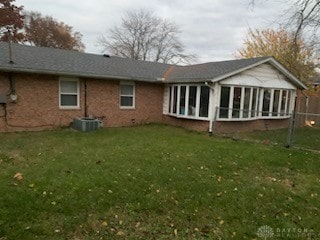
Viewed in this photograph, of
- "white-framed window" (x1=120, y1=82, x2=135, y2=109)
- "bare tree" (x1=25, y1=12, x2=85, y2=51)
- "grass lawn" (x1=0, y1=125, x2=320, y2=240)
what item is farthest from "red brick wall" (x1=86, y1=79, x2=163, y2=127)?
"bare tree" (x1=25, y1=12, x2=85, y2=51)

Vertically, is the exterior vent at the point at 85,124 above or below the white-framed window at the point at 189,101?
below

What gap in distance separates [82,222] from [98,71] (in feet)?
33.7

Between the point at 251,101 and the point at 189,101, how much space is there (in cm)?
314

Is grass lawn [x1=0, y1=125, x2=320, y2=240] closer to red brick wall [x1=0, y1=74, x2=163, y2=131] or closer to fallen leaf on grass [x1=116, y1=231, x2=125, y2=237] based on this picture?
fallen leaf on grass [x1=116, y1=231, x2=125, y2=237]

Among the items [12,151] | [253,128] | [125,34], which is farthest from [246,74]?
[125,34]

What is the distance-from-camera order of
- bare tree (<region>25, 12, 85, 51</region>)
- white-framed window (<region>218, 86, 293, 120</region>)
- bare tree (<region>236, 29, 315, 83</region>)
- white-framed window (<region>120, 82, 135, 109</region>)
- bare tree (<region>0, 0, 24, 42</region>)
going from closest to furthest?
white-framed window (<region>218, 86, 293, 120</region>) < white-framed window (<region>120, 82, 135, 109</region>) < bare tree (<region>236, 29, 315, 83</region>) < bare tree (<region>0, 0, 24, 42</region>) < bare tree (<region>25, 12, 85, 51</region>)

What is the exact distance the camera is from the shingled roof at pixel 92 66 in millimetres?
11492

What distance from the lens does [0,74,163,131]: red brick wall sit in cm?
1133

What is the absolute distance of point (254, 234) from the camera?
395 centimetres

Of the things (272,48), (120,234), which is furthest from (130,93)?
(272,48)

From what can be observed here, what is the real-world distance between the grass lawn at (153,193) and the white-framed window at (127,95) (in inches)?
237

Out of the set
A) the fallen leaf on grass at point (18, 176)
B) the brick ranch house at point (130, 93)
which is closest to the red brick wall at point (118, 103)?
the brick ranch house at point (130, 93)

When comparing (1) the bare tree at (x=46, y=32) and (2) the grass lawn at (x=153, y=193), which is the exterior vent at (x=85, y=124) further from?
(1) the bare tree at (x=46, y=32)

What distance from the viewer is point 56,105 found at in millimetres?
12344
